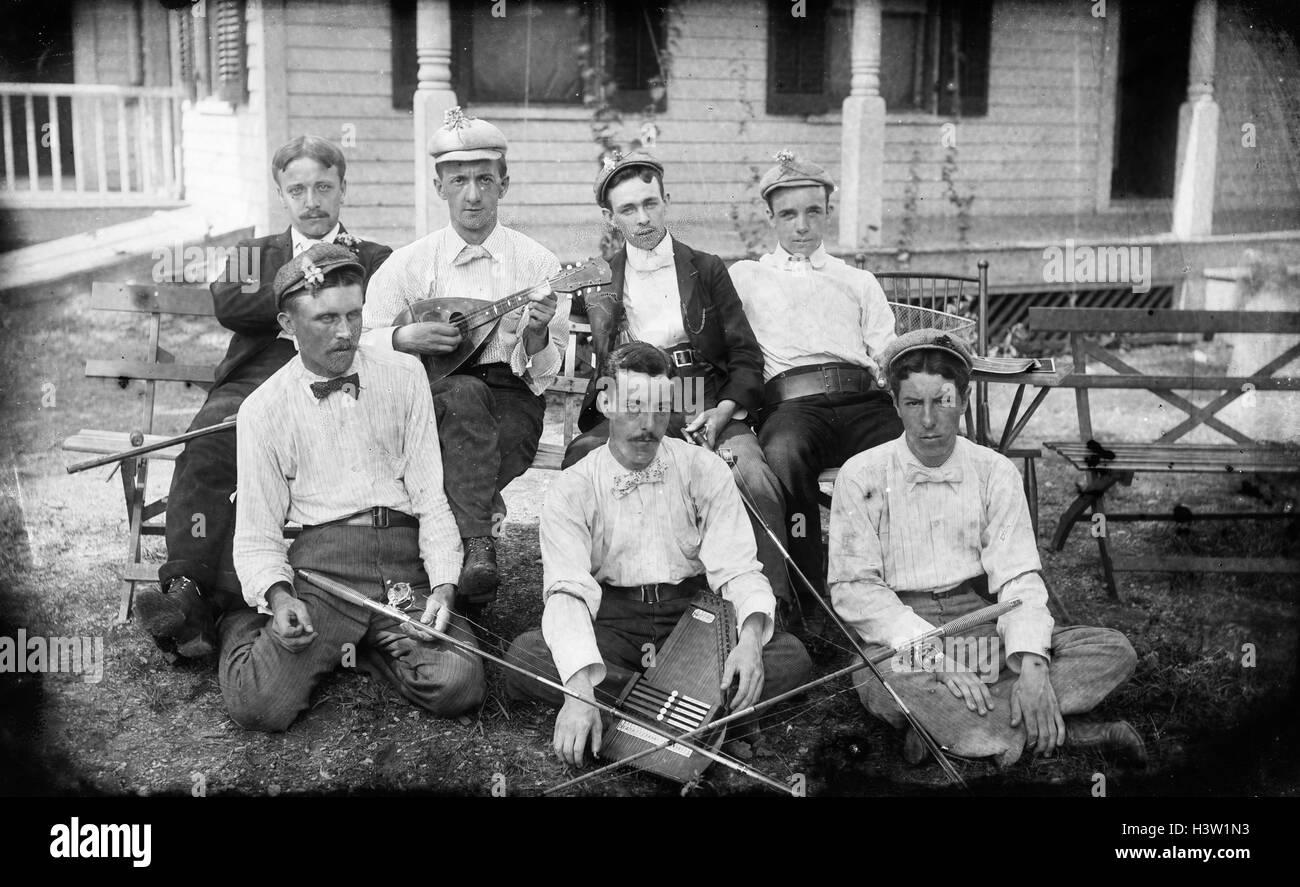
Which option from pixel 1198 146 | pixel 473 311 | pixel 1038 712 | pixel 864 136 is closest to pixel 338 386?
pixel 473 311

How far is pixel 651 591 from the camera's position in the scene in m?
4.45

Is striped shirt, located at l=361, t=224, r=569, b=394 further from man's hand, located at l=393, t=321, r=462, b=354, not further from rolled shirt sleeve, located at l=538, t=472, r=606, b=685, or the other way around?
rolled shirt sleeve, located at l=538, t=472, r=606, b=685

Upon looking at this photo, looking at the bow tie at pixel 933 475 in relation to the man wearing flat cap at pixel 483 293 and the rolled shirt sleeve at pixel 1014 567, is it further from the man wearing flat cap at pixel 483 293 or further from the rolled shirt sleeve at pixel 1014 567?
the man wearing flat cap at pixel 483 293

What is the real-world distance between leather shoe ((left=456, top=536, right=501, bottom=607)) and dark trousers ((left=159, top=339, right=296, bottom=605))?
2.89 feet

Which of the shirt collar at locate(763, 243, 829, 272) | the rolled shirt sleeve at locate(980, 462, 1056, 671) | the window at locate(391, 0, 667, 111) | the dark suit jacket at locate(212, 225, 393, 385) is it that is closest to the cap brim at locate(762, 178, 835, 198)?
the shirt collar at locate(763, 243, 829, 272)

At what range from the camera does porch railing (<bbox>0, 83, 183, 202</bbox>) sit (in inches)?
382

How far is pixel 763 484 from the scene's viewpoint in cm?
483

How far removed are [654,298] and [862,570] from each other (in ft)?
5.22

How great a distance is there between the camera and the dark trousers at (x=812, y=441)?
500 centimetres

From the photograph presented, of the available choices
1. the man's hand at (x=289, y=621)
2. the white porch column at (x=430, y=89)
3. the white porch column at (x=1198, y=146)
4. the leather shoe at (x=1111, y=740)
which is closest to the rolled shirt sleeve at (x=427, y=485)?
the man's hand at (x=289, y=621)

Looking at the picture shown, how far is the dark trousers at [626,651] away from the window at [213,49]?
6.46 m
